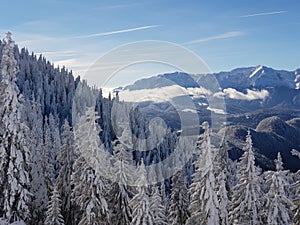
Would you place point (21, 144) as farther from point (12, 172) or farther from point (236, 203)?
point (236, 203)

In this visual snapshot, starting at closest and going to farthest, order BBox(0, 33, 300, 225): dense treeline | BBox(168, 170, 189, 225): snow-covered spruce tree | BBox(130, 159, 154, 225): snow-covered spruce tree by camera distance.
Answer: BBox(130, 159, 154, 225): snow-covered spruce tree < BBox(0, 33, 300, 225): dense treeline < BBox(168, 170, 189, 225): snow-covered spruce tree

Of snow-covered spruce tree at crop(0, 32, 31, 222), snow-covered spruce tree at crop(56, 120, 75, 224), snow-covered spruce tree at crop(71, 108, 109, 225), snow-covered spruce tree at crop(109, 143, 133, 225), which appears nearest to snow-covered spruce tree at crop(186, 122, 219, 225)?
snow-covered spruce tree at crop(109, 143, 133, 225)

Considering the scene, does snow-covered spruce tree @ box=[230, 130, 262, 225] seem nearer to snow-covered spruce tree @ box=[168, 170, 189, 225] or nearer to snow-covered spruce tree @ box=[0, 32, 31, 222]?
snow-covered spruce tree @ box=[168, 170, 189, 225]

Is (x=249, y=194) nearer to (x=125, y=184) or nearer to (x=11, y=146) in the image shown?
(x=125, y=184)

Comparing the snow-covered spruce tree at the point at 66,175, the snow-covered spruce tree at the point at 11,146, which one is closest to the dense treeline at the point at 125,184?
the snow-covered spruce tree at the point at 11,146

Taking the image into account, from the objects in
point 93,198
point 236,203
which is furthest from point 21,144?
point 236,203

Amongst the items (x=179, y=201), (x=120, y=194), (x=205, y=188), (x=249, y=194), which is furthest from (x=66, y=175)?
(x=249, y=194)

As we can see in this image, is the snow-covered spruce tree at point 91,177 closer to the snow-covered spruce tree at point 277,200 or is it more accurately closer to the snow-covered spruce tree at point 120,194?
the snow-covered spruce tree at point 120,194
